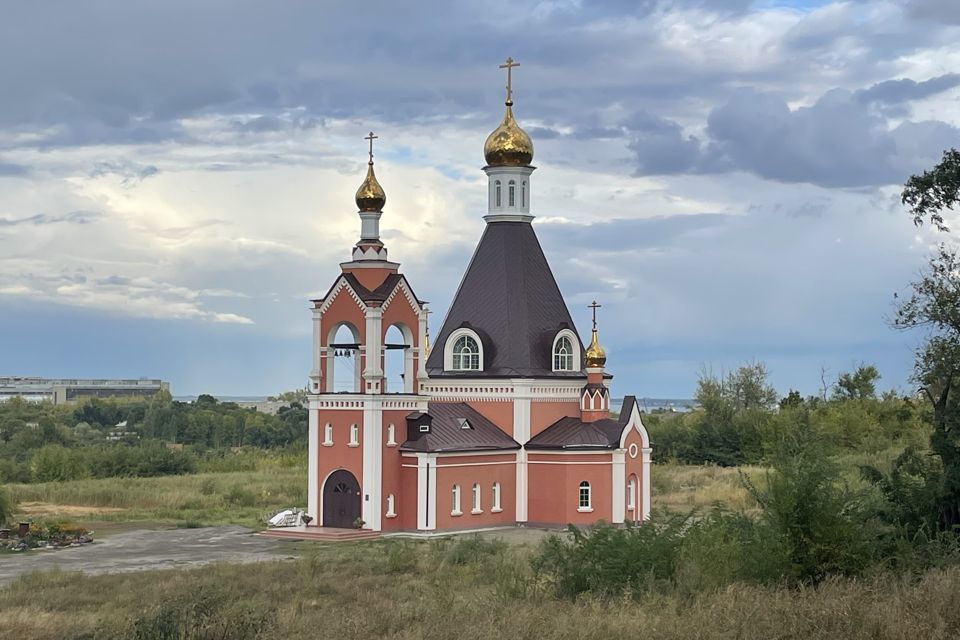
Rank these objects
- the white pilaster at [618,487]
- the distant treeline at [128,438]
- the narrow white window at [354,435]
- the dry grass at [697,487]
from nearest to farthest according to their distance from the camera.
A: the narrow white window at [354,435], the white pilaster at [618,487], the dry grass at [697,487], the distant treeline at [128,438]

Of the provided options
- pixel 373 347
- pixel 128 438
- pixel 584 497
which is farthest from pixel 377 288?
pixel 128 438

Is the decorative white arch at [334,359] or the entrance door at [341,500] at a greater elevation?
the decorative white arch at [334,359]

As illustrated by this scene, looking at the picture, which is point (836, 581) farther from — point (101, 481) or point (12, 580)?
point (101, 481)

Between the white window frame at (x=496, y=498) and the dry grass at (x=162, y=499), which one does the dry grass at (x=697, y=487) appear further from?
the dry grass at (x=162, y=499)

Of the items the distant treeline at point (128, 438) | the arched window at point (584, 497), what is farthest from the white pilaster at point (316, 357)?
the distant treeline at point (128, 438)

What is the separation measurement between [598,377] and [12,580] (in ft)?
56.5

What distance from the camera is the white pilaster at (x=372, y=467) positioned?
32656 mm

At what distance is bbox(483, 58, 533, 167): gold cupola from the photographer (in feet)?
123

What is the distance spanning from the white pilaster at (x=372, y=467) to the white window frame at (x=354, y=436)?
9.9 inches

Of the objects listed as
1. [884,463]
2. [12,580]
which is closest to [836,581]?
[12,580]

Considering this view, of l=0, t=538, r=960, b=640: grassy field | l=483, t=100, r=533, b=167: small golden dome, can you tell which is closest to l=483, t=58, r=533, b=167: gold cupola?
l=483, t=100, r=533, b=167: small golden dome

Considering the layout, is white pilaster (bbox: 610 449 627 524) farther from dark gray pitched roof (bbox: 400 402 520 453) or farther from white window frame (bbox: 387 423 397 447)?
white window frame (bbox: 387 423 397 447)

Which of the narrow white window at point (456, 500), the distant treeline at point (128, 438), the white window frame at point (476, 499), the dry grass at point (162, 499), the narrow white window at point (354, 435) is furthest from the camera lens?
the distant treeline at point (128, 438)

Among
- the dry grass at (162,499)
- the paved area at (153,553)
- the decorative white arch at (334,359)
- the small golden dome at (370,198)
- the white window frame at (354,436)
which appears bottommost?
the paved area at (153,553)
